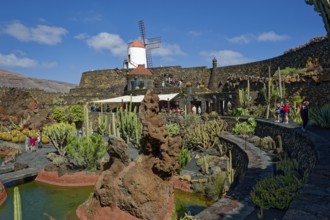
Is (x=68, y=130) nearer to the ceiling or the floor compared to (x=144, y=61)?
nearer to the floor

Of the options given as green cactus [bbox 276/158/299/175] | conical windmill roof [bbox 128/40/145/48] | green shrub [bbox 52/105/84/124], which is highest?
conical windmill roof [bbox 128/40/145/48]

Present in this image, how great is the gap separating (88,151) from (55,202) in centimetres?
297

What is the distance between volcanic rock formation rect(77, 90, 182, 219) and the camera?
6.75 meters

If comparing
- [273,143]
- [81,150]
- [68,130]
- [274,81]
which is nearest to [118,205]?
[81,150]

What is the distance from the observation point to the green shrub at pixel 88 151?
1254 centimetres

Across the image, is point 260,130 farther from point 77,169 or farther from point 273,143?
point 77,169

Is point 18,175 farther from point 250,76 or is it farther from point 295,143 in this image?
point 250,76

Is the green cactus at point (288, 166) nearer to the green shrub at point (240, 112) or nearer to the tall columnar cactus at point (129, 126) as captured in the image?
the tall columnar cactus at point (129, 126)

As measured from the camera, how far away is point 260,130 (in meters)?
15.5

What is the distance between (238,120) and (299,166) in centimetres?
988

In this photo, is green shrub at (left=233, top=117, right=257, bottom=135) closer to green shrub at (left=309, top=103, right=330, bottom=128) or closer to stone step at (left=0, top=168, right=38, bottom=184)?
green shrub at (left=309, top=103, right=330, bottom=128)

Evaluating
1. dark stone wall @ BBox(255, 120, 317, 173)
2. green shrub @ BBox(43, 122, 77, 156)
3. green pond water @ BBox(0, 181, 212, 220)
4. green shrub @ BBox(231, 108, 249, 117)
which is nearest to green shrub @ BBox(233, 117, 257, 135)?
dark stone wall @ BBox(255, 120, 317, 173)

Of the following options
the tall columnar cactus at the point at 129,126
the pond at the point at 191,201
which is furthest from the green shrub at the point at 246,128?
the pond at the point at 191,201

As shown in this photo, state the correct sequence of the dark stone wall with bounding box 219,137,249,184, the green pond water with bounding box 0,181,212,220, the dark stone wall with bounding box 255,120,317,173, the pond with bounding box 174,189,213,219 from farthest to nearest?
A: the dark stone wall with bounding box 219,137,249,184
the pond with bounding box 174,189,213,219
the green pond water with bounding box 0,181,212,220
the dark stone wall with bounding box 255,120,317,173
